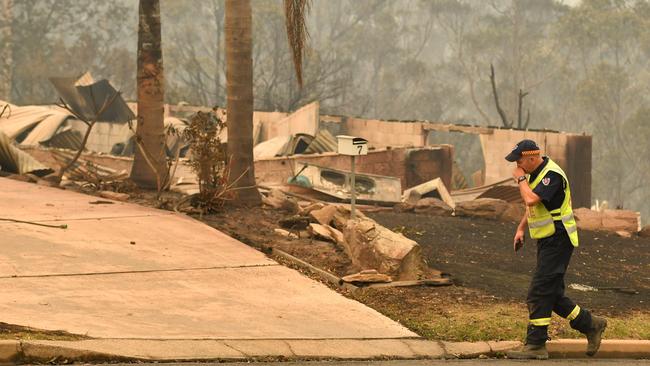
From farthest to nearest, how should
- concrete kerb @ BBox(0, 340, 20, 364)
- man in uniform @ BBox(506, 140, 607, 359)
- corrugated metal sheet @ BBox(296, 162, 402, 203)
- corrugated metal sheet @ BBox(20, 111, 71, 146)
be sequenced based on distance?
corrugated metal sheet @ BBox(20, 111, 71, 146)
corrugated metal sheet @ BBox(296, 162, 402, 203)
man in uniform @ BBox(506, 140, 607, 359)
concrete kerb @ BBox(0, 340, 20, 364)

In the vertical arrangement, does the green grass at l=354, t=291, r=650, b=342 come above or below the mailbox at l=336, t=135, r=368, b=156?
below

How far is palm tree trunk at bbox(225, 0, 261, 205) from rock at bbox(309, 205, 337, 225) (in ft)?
5.42

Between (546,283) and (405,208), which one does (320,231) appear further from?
(405,208)

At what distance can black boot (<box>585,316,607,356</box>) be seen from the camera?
30.0 ft

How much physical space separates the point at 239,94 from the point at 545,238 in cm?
806

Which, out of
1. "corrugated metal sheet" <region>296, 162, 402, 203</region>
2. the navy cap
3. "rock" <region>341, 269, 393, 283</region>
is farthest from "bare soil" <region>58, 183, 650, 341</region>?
"corrugated metal sheet" <region>296, 162, 402, 203</region>

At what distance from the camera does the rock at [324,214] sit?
48.3 ft

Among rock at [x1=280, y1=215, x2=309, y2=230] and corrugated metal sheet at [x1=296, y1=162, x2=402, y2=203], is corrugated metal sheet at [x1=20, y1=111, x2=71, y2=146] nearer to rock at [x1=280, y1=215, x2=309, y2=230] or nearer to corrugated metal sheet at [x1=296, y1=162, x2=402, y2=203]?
corrugated metal sheet at [x1=296, y1=162, x2=402, y2=203]

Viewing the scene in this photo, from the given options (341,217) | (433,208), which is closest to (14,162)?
(341,217)

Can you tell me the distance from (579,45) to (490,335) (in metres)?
61.2

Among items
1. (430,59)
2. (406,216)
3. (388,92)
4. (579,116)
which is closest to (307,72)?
(388,92)

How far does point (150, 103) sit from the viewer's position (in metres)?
17.1

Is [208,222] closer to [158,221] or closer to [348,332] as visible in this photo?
[158,221]

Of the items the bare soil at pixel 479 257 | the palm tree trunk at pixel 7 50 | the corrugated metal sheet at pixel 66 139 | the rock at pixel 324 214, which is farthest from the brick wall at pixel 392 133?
the palm tree trunk at pixel 7 50
